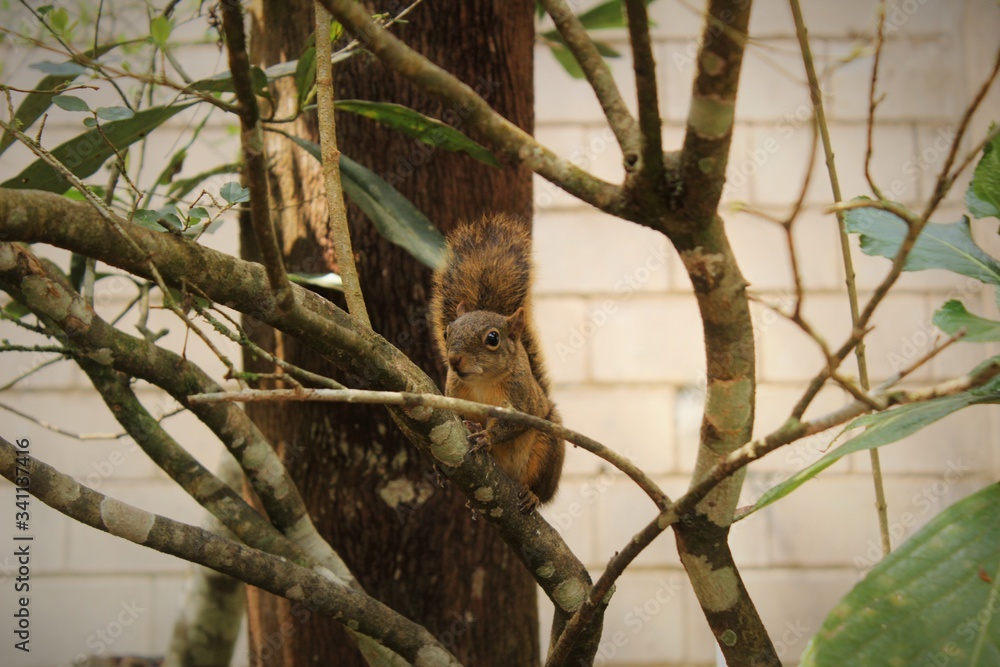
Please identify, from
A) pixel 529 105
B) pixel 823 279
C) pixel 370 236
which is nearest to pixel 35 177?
pixel 370 236

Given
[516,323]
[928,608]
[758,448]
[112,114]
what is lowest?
[928,608]

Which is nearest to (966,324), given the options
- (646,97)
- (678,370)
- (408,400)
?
(646,97)

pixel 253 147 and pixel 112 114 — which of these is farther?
pixel 112 114

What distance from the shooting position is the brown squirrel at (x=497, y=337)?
1262 millimetres

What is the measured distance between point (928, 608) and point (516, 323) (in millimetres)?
864

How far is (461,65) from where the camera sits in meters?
1.28

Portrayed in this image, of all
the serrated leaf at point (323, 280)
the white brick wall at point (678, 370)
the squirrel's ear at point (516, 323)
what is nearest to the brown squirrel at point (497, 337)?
the squirrel's ear at point (516, 323)

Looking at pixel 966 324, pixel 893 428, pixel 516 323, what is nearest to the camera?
pixel 893 428

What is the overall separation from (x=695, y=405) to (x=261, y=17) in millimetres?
1712

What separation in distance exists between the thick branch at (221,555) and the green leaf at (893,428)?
417mm

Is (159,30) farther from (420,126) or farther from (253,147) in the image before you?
(253,147)

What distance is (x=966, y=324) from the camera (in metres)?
0.76

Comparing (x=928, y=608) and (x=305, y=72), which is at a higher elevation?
(x=305, y=72)

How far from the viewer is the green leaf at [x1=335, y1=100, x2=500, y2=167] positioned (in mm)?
1081
